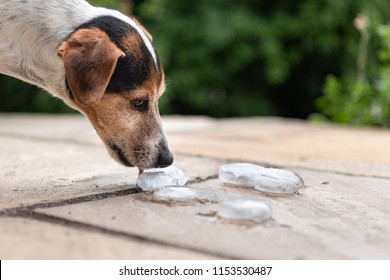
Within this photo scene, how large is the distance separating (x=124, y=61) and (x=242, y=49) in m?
3.65

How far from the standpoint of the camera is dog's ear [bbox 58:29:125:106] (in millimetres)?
2328

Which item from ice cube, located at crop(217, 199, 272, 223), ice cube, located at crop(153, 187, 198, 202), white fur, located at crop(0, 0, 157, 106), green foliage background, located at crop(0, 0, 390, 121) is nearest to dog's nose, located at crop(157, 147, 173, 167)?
ice cube, located at crop(153, 187, 198, 202)

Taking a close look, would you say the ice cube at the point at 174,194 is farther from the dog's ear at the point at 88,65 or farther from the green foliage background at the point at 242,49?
the green foliage background at the point at 242,49

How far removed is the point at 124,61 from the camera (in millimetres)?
2477

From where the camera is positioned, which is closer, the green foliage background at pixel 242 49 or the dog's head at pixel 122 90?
the dog's head at pixel 122 90

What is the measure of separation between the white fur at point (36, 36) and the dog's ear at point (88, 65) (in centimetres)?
16

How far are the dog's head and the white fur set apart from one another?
0.27ft

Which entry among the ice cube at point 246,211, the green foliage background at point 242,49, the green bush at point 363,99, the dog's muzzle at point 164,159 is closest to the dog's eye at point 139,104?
the dog's muzzle at point 164,159

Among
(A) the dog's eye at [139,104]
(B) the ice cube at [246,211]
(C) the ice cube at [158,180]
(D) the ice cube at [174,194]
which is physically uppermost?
(A) the dog's eye at [139,104]

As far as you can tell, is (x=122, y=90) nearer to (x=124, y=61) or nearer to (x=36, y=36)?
(x=124, y=61)

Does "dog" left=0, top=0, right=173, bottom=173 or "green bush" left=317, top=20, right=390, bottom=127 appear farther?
"green bush" left=317, top=20, right=390, bottom=127

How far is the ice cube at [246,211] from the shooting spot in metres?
1.96

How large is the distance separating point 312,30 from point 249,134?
186cm

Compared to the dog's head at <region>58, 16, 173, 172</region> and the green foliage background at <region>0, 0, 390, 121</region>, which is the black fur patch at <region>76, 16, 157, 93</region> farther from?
the green foliage background at <region>0, 0, 390, 121</region>
